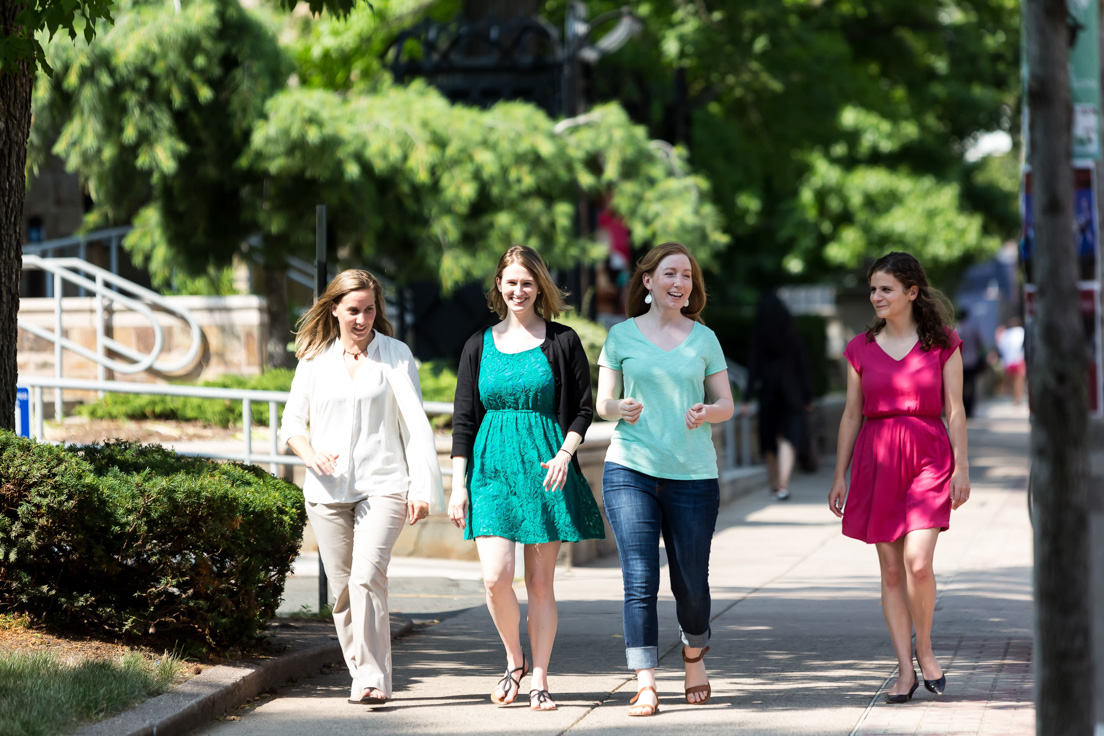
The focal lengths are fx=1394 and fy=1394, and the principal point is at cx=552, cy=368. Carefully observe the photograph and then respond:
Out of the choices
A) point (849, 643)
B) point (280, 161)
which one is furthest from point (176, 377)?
point (849, 643)

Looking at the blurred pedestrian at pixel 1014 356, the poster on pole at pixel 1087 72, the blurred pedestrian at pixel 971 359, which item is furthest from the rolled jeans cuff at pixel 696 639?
the blurred pedestrian at pixel 1014 356

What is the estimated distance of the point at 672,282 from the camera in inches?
215

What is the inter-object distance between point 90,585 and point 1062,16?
4.18m

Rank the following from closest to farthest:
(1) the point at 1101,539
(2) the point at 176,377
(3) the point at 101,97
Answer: (1) the point at 1101,539 → (3) the point at 101,97 → (2) the point at 176,377

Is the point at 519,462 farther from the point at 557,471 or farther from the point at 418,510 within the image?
the point at 418,510

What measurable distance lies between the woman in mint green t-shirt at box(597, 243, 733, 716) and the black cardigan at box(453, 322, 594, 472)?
11 centimetres

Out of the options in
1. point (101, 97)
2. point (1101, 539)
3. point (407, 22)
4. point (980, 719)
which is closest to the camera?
point (980, 719)

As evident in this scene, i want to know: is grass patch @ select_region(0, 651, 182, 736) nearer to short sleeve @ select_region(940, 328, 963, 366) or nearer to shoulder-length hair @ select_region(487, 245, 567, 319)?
shoulder-length hair @ select_region(487, 245, 567, 319)

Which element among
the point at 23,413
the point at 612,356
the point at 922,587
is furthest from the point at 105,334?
the point at 922,587

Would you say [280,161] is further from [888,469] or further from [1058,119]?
[1058,119]

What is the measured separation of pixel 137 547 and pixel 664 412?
2.11 metres

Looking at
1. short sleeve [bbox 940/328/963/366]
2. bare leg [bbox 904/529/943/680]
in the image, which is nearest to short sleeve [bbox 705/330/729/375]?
short sleeve [bbox 940/328/963/366]

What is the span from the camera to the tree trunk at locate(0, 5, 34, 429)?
6.17 m

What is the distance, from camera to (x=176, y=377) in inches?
486
